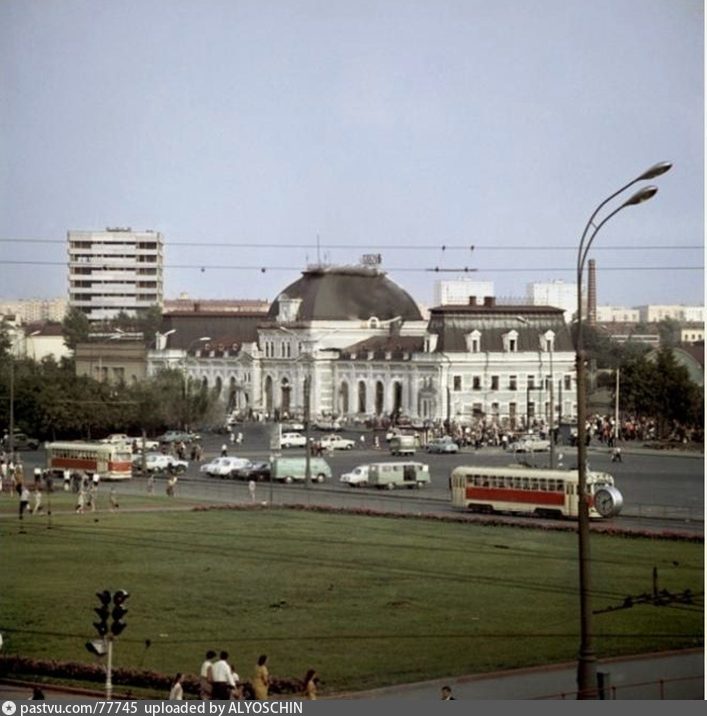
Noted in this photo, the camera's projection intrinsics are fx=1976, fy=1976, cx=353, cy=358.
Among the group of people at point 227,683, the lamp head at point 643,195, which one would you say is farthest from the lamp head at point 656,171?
the group of people at point 227,683

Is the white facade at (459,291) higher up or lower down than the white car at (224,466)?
higher up

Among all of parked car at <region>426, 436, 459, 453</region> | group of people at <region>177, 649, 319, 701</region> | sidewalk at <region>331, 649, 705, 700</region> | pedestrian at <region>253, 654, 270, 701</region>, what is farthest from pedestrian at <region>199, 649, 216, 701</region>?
parked car at <region>426, 436, 459, 453</region>

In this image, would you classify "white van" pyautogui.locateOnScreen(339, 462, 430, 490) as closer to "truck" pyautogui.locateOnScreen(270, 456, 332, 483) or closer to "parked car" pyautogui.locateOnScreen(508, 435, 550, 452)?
"truck" pyautogui.locateOnScreen(270, 456, 332, 483)

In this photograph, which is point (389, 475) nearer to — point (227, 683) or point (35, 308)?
point (35, 308)

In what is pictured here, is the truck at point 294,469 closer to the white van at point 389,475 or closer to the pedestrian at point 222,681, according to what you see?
the white van at point 389,475

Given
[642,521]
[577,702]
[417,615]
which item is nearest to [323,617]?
[417,615]

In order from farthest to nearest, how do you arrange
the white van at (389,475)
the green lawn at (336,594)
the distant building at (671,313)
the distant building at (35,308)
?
the white van at (389,475)
the distant building at (35,308)
the distant building at (671,313)
the green lawn at (336,594)
